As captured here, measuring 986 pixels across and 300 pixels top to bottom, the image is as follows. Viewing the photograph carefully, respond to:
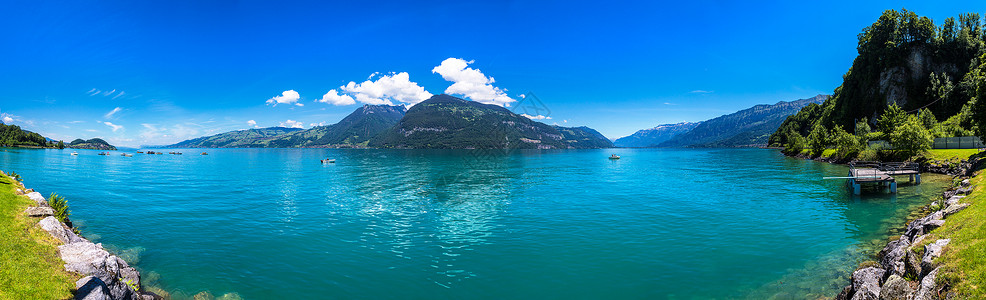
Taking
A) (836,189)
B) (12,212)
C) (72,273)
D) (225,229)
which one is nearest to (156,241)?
(225,229)

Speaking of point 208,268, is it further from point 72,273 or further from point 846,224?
point 846,224

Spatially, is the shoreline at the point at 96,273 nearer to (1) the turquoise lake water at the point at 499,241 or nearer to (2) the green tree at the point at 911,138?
(1) the turquoise lake water at the point at 499,241

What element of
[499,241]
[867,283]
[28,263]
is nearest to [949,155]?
[867,283]

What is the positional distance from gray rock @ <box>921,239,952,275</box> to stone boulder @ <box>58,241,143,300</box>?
27449mm

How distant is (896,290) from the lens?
12.1 meters

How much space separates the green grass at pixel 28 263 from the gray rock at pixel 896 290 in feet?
82.3

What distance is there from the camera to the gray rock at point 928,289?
36.2 ft

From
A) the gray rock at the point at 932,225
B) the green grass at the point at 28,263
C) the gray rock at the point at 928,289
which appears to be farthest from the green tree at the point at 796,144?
the green grass at the point at 28,263

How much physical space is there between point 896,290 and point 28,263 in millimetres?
28077

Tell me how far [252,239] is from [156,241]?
5592 millimetres

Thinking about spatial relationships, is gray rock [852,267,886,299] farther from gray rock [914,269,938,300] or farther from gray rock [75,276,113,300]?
gray rock [75,276,113,300]

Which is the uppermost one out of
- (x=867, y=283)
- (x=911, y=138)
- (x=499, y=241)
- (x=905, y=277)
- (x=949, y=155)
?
(x=911, y=138)

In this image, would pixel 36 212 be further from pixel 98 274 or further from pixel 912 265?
pixel 912 265

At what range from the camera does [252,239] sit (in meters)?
24.6
